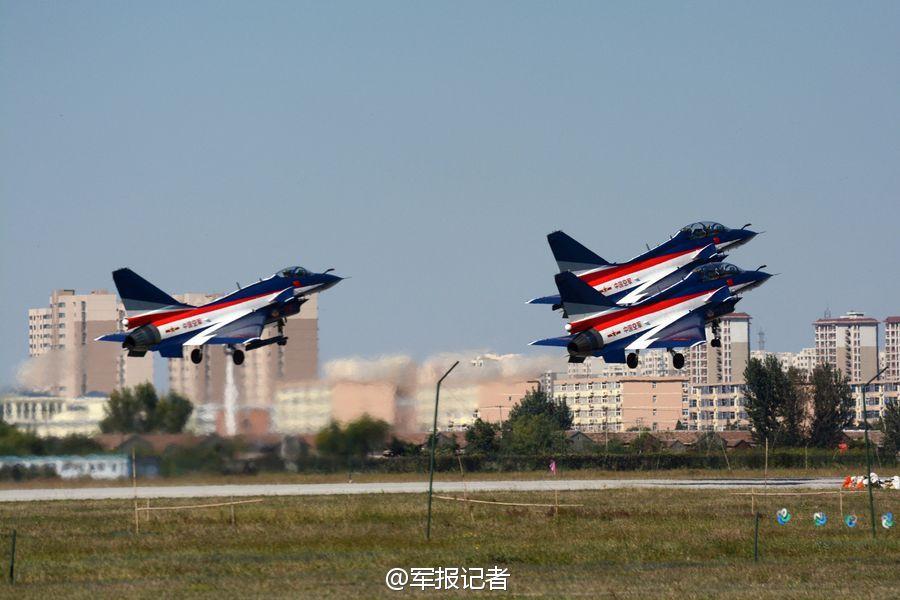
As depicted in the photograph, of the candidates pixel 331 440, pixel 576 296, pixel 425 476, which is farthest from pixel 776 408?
pixel 576 296

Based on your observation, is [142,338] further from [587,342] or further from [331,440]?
[587,342]

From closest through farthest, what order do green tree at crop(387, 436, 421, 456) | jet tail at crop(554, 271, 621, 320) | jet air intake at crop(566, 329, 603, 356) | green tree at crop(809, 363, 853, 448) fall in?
jet air intake at crop(566, 329, 603, 356), jet tail at crop(554, 271, 621, 320), green tree at crop(387, 436, 421, 456), green tree at crop(809, 363, 853, 448)

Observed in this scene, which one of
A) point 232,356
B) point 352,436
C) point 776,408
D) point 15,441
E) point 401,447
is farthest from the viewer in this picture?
point 776,408

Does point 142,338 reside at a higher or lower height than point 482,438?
higher

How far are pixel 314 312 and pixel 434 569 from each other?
51700mm

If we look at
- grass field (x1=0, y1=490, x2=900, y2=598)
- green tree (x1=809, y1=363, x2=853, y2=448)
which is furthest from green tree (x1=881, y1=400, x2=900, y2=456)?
grass field (x1=0, y1=490, x2=900, y2=598)

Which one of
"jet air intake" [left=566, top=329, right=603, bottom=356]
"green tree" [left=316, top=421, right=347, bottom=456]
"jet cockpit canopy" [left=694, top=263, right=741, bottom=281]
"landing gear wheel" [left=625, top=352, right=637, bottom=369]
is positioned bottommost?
"green tree" [left=316, top=421, right=347, bottom=456]

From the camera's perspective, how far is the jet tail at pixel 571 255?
235 ft

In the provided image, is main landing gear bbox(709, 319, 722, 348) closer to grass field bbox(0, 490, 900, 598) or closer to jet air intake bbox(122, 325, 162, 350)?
grass field bbox(0, 490, 900, 598)

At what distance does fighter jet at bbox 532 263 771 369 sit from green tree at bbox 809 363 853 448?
58.5m

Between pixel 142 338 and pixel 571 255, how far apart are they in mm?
20463

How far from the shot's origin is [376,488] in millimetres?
72062

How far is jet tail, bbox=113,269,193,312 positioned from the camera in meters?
64.6

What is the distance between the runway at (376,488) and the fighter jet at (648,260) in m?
9.69
